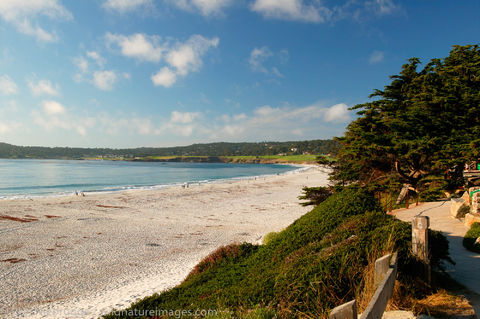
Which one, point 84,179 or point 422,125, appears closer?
point 422,125

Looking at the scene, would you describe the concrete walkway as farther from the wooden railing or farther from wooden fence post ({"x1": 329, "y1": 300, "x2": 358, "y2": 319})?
wooden fence post ({"x1": 329, "y1": 300, "x2": 358, "y2": 319})

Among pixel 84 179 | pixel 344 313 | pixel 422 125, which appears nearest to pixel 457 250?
pixel 422 125

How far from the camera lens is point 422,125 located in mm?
10812

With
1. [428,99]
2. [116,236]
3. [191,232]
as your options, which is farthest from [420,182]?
[116,236]

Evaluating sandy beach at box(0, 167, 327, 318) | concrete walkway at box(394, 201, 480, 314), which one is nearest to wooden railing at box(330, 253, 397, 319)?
concrete walkway at box(394, 201, 480, 314)

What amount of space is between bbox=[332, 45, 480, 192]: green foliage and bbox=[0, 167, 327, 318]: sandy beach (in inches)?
245

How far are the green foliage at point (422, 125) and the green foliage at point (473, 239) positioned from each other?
3012mm

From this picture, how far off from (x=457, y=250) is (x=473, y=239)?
0.62 meters

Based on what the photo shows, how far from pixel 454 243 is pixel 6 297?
39.1 feet

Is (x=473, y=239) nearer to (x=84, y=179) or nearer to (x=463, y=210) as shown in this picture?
(x=463, y=210)

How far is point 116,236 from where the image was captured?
46.5 feet

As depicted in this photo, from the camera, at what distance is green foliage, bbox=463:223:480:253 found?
253 inches

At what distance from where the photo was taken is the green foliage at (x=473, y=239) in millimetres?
6430

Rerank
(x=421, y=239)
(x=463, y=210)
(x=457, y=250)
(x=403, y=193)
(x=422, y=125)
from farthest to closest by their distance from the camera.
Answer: (x=403, y=193), (x=422, y=125), (x=463, y=210), (x=457, y=250), (x=421, y=239)
